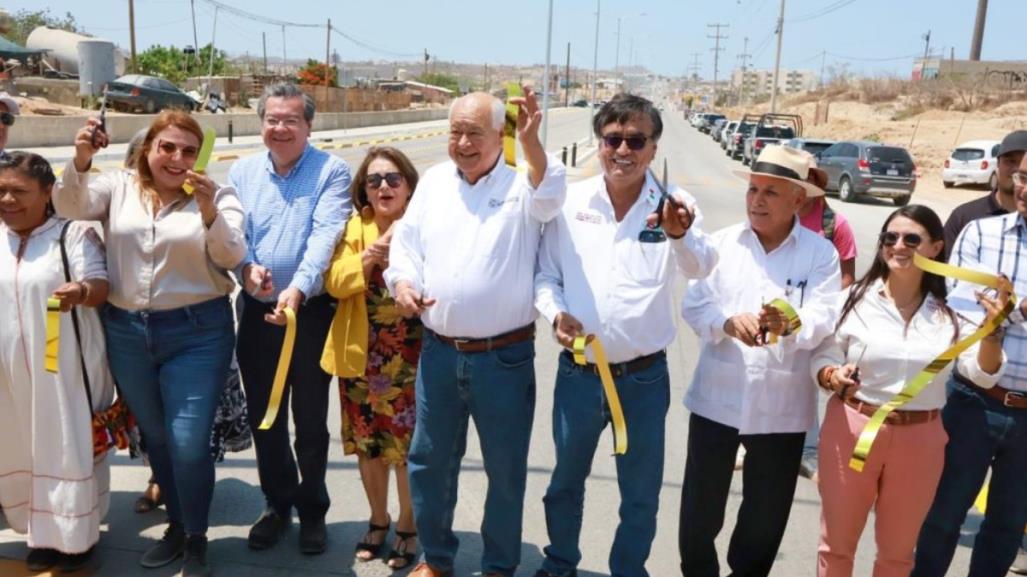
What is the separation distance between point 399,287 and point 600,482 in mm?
2090

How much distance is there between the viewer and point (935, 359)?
3.02 meters

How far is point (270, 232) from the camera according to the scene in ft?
12.5

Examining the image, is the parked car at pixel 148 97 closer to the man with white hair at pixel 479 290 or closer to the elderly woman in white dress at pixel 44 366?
the elderly woman in white dress at pixel 44 366

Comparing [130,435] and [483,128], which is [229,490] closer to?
[130,435]

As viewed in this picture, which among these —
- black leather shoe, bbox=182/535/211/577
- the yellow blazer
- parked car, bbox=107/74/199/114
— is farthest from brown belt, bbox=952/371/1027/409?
parked car, bbox=107/74/199/114

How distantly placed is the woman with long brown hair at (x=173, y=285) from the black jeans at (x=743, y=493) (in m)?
2.06

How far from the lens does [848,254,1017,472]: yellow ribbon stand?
295cm

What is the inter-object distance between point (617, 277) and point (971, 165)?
25.7 meters

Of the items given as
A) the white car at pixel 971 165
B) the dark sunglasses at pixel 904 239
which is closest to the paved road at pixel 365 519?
the dark sunglasses at pixel 904 239

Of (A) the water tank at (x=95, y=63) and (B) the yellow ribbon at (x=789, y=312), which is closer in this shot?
(B) the yellow ribbon at (x=789, y=312)

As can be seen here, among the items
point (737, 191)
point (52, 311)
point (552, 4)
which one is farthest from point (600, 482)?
point (552, 4)

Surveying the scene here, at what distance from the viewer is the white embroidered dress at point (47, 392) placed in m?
3.57

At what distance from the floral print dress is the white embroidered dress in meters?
1.10

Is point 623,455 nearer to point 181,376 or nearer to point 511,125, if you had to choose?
point 511,125
